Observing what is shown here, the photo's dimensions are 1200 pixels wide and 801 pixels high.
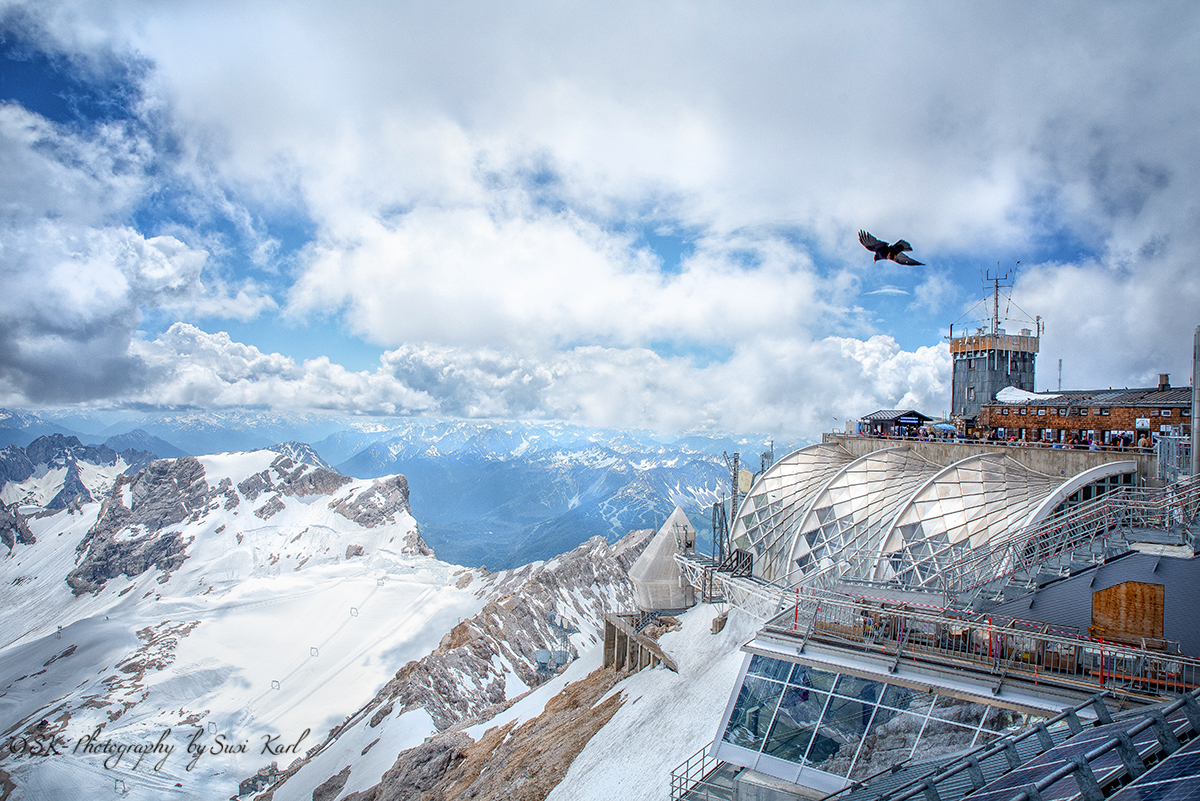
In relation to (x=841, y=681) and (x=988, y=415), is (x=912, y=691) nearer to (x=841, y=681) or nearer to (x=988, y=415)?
(x=841, y=681)

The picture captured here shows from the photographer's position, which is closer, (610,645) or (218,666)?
(610,645)

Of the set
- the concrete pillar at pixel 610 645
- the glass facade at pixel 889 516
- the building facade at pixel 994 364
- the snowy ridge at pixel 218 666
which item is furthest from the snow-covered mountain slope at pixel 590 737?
the snowy ridge at pixel 218 666

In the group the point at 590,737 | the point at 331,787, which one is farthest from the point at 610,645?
the point at 331,787

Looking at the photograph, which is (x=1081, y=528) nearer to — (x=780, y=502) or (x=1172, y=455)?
(x=1172, y=455)

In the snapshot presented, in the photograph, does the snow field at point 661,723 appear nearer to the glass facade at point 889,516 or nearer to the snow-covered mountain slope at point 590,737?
the snow-covered mountain slope at point 590,737

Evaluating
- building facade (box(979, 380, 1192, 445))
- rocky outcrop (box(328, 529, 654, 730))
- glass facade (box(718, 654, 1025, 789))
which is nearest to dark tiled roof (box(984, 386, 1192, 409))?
building facade (box(979, 380, 1192, 445))
